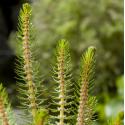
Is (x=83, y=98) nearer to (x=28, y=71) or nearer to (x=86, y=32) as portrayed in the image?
(x=28, y=71)

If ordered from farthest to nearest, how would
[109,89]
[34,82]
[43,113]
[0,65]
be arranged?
[109,89] → [0,65] → [34,82] → [43,113]

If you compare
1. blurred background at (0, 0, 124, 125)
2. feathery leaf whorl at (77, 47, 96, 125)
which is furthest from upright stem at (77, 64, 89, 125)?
blurred background at (0, 0, 124, 125)

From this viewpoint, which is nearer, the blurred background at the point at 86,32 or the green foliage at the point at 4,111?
the green foliage at the point at 4,111

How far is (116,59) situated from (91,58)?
14.9 feet

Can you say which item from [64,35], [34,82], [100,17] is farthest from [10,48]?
[34,82]

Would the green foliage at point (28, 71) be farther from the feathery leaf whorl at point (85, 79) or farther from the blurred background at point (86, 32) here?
the blurred background at point (86, 32)

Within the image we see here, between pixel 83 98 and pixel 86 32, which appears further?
→ pixel 86 32

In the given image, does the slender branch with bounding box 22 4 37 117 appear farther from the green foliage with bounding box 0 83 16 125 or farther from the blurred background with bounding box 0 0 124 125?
the blurred background with bounding box 0 0 124 125

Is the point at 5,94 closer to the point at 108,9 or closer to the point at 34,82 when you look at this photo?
the point at 34,82

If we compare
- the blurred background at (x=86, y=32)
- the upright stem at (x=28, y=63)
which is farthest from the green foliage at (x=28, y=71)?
the blurred background at (x=86, y=32)

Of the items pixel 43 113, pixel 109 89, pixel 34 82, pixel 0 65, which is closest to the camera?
pixel 43 113

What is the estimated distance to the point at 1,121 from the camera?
1.89 feet

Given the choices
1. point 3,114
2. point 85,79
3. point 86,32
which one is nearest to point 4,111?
point 3,114

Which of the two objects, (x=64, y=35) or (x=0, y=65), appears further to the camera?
(x=64, y=35)
